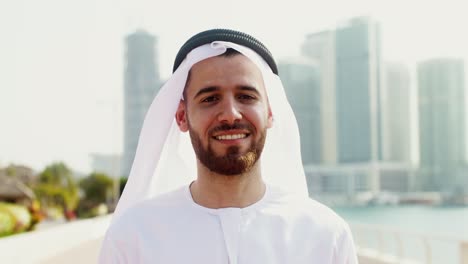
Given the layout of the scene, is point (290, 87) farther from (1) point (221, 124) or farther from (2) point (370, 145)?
(1) point (221, 124)

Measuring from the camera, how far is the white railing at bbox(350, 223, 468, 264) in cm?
669

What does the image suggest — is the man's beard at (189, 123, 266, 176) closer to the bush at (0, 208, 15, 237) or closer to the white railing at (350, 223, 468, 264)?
the white railing at (350, 223, 468, 264)

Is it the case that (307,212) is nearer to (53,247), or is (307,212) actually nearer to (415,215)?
(53,247)

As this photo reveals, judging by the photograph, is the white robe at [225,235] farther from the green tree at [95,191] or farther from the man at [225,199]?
the green tree at [95,191]

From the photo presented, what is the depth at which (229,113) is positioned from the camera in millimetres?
1935

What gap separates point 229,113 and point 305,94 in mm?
95702

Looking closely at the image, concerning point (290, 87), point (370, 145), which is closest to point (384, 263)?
point (370, 145)

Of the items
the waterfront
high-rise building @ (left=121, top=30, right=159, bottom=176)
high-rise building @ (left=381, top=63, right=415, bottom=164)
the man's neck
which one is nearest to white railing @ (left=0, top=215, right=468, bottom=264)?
the man's neck

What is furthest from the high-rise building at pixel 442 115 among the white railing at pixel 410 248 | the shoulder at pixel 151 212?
the shoulder at pixel 151 212

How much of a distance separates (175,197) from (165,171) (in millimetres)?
300

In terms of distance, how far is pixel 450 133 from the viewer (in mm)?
95812

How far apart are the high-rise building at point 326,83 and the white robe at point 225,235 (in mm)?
88095

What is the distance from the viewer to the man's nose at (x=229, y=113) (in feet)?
6.34

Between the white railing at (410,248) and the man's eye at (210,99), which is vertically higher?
the man's eye at (210,99)
